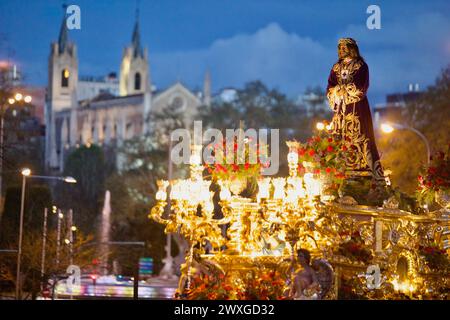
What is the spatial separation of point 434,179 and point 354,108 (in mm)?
2328

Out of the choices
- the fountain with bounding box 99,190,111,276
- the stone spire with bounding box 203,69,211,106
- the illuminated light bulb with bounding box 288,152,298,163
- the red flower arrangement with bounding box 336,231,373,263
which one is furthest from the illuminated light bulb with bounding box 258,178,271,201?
the stone spire with bounding box 203,69,211,106

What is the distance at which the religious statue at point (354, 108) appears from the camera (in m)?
29.1

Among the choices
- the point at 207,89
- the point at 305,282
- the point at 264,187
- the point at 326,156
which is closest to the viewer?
the point at 305,282

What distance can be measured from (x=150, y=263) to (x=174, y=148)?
16688 mm

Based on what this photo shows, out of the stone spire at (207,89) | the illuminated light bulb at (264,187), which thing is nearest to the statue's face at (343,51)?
the illuminated light bulb at (264,187)

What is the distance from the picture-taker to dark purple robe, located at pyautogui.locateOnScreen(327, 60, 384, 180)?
1146 inches

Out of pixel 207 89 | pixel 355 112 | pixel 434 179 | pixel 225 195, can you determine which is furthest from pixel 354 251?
pixel 207 89

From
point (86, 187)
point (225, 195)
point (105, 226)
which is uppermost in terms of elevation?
point (86, 187)

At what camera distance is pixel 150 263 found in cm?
7244

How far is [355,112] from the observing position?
96.8ft

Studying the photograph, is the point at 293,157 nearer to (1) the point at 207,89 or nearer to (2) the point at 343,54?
(2) the point at 343,54

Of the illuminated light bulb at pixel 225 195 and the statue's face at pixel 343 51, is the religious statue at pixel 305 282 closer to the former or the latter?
the illuminated light bulb at pixel 225 195

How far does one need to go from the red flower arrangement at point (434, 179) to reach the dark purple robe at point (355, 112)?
39.0 inches
